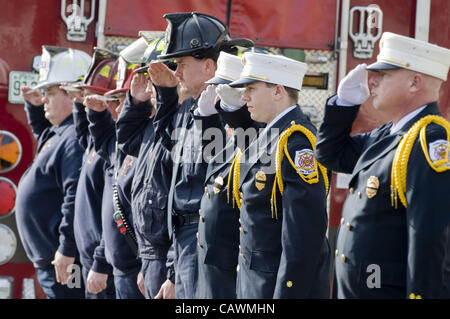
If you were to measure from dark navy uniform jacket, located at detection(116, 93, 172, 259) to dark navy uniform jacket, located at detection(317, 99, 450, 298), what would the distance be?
1.30 meters

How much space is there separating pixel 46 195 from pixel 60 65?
0.85 metres

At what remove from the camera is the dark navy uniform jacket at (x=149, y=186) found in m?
4.58

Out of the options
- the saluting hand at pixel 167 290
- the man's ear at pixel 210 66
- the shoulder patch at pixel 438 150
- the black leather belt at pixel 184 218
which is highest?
the man's ear at pixel 210 66

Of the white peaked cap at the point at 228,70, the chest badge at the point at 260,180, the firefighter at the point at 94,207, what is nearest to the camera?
the chest badge at the point at 260,180

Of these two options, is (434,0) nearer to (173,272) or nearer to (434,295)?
(173,272)

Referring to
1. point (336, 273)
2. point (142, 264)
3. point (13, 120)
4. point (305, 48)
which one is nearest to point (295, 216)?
point (336, 273)

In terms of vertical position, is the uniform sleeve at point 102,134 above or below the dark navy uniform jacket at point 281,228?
above

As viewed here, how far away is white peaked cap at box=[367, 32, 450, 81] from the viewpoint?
10.7 feet

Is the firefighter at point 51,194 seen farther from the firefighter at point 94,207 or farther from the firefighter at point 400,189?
the firefighter at point 400,189

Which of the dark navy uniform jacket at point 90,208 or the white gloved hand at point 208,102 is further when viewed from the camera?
the dark navy uniform jacket at point 90,208

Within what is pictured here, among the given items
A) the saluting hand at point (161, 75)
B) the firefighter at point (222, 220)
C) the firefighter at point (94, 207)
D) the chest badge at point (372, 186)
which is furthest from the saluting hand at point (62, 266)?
the chest badge at point (372, 186)

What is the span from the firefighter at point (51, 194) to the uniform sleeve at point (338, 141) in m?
2.66

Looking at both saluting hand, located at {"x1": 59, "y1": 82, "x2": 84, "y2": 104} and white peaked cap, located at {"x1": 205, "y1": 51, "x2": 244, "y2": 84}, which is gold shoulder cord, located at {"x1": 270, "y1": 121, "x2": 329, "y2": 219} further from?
saluting hand, located at {"x1": 59, "y1": 82, "x2": 84, "y2": 104}

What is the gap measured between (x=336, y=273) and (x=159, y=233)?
140 cm
